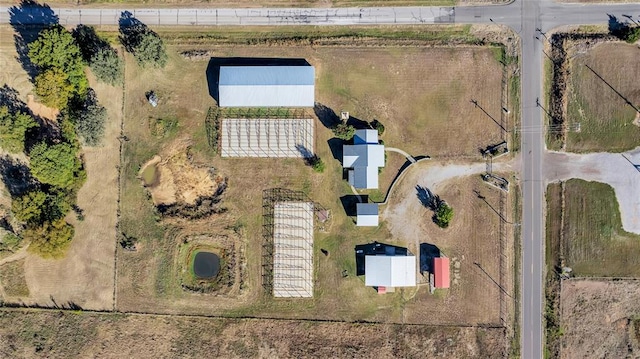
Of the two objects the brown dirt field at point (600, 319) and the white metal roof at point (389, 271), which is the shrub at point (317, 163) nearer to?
the white metal roof at point (389, 271)

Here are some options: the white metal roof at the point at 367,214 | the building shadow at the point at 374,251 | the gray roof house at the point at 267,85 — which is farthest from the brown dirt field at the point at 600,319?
the gray roof house at the point at 267,85

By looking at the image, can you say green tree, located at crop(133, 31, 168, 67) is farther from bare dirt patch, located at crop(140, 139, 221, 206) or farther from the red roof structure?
the red roof structure

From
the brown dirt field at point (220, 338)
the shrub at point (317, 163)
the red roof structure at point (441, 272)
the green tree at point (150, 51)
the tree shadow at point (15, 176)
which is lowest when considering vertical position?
the brown dirt field at point (220, 338)

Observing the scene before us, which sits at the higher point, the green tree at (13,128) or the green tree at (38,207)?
the green tree at (13,128)

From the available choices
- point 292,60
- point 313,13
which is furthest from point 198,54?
point 313,13

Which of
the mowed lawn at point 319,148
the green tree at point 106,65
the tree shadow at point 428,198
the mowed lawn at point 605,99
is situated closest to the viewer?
the green tree at point 106,65

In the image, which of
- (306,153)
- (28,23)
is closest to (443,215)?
(306,153)

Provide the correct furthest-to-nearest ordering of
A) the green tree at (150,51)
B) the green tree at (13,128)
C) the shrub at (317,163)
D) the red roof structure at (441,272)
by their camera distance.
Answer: the shrub at (317,163), the red roof structure at (441,272), the green tree at (150,51), the green tree at (13,128)
